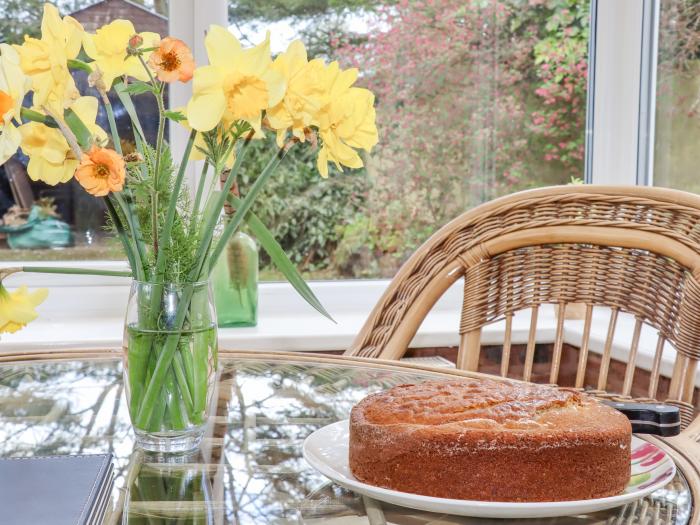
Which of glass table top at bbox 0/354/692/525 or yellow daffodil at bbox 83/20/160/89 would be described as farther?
yellow daffodil at bbox 83/20/160/89

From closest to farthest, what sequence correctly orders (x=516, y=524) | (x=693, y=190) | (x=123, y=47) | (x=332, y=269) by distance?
1. (x=516, y=524)
2. (x=123, y=47)
3. (x=693, y=190)
4. (x=332, y=269)

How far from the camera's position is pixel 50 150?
72 cm

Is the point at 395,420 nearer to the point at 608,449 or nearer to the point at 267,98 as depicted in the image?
the point at 608,449

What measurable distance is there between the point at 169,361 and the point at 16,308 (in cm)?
14

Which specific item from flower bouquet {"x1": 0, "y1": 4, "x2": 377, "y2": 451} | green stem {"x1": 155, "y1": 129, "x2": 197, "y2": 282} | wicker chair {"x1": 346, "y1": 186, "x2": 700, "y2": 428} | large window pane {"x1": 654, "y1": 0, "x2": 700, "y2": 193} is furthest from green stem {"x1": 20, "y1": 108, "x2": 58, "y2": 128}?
large window pane {"x1": 654, "y1": 0, "x2": 700, "y2": 193}

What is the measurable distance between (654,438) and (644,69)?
5.86 feet

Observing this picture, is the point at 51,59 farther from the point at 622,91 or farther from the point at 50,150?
the point at 622,91

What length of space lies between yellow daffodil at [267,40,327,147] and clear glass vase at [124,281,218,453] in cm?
16

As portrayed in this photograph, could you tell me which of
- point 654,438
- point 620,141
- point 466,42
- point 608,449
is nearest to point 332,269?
point 466,42

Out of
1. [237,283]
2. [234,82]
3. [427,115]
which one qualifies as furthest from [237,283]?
[234,82]

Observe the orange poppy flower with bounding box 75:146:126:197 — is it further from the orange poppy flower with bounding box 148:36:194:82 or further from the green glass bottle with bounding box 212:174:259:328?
the green glass bottle with bounding box 212:174:259:328

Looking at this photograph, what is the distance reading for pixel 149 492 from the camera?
661mm

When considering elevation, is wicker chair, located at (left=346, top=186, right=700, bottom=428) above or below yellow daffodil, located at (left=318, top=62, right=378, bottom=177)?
below

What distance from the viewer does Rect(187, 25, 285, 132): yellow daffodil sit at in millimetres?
669
